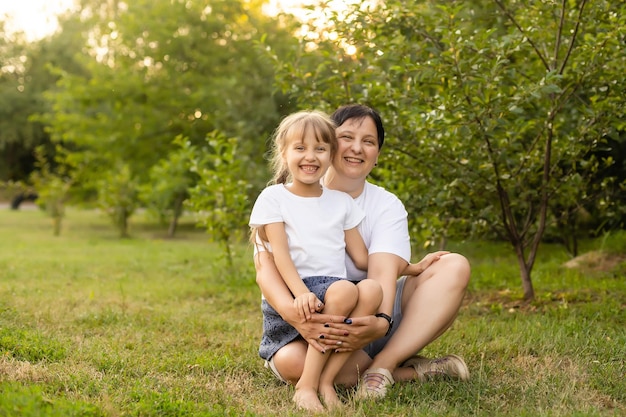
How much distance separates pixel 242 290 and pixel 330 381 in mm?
3143

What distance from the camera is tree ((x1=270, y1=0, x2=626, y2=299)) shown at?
13.4 ft

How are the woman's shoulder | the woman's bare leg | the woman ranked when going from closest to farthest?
the woman
the woman's bare leg
the woman's shoulder

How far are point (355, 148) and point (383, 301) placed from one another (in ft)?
2.33

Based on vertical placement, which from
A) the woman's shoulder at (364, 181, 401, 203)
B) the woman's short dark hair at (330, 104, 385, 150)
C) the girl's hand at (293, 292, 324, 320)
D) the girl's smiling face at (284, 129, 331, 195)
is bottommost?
the girl's hand at (293, 292, 324, 320)

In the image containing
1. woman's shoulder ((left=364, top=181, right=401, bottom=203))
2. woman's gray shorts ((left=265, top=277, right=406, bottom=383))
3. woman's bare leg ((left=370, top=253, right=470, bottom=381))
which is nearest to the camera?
woman's bare leg ((left=370, top=253, right=470, bottom=381))

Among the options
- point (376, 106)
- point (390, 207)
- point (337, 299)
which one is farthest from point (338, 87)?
point (337, 299)

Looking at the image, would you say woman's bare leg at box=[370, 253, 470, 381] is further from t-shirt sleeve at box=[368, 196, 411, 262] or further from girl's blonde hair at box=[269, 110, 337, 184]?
girl's blonde hair at box=[269, 110, 337, 184]

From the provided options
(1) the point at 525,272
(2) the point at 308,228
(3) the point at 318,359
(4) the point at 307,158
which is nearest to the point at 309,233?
(2) the point at 308,228

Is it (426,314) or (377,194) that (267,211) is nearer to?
(377,194)

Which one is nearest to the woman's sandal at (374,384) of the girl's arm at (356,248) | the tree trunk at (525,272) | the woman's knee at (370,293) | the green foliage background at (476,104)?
the woman's knee at (370,293)

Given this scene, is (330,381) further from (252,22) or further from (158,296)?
(252,22)

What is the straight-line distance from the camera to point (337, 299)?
2.71 meters

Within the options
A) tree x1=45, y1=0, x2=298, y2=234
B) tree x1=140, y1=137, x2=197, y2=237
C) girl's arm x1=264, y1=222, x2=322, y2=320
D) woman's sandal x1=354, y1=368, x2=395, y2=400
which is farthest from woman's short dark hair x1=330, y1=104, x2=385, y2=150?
tree x1=45, y1=0, x2=298, y2=234

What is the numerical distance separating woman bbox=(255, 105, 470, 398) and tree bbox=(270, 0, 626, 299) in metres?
1.01
